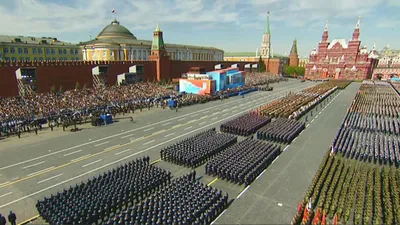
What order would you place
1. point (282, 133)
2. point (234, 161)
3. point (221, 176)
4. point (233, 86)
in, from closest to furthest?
point (221, 176)
point (234, 161)
point (282, 133)
point (233, 86)

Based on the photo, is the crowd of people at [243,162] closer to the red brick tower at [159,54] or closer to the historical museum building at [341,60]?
the red brick tower at [159,54]

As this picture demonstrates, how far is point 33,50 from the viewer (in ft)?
232

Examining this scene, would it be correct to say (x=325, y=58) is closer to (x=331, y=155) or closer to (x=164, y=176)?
(x=331, y=155)

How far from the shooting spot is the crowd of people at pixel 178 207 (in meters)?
11.0

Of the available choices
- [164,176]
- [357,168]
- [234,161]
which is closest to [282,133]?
[357,168]

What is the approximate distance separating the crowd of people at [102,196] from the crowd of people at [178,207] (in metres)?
0.78

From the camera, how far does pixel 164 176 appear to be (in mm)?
15211

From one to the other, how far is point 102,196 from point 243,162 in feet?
31.2

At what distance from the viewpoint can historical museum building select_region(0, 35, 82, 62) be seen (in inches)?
2576

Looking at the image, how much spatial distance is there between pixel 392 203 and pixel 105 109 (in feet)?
107

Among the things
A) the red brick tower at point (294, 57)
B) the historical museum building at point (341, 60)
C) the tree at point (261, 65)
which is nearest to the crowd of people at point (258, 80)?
the tree at point (261, 65)

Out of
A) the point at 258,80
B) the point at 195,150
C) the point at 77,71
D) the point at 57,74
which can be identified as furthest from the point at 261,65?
the point at 195,150

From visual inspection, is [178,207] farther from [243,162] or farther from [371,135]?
[371,135]

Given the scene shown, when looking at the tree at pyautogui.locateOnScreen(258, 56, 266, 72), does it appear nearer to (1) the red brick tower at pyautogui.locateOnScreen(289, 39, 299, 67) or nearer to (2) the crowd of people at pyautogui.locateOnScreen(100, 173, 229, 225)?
(1) the red brick tower at pyautogui.locateOnScreen(289, 39, 299, 67)
